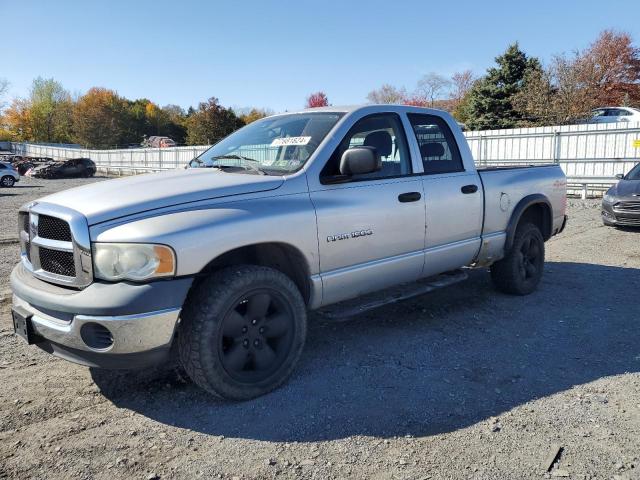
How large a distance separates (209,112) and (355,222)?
A: 48625 mm

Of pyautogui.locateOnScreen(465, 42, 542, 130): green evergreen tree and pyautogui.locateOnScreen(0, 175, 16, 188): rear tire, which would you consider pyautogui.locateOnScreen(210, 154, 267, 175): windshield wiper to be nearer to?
pyautogui.locateOnScreen(0, 175, 16, 188): rear tire

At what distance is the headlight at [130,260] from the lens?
2.94 meters

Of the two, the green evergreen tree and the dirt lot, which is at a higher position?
the green evergreen tree

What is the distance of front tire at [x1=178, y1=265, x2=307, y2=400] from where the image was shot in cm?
316

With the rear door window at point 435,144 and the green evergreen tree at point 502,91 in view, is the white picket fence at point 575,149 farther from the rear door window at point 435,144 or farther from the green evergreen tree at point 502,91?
the green evergreen tree at point 502,91

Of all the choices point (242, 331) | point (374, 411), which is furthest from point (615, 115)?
point (242, 331)

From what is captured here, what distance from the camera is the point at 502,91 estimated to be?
112ft

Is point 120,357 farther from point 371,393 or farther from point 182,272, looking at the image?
point 371,393

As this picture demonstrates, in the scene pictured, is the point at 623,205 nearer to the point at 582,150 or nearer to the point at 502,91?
the point at 582,150

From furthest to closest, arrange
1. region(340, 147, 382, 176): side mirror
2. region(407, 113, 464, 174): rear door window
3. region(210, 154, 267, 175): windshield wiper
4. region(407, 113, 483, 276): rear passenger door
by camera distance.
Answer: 1. region(407, 113, 464, 174): rear door window
2. region(407, 113, 483, 276): rear passenger door
3. region(210, 154, 267, 175): windshield wiper
4. region(340, 147, 382, 176): side mirror

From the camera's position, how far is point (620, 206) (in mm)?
9992

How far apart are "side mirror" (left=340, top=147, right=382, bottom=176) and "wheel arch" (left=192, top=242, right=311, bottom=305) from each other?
2.30 ft

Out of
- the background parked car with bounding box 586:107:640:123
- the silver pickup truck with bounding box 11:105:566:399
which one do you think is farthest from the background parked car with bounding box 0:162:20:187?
the background parked car with bounding box 586:107:640:123

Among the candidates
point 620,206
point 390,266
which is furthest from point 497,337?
point 620,206
